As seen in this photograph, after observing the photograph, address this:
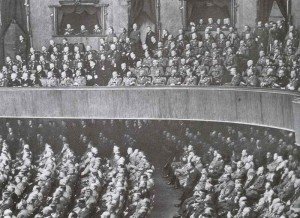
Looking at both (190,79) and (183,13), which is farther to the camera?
(183,13)

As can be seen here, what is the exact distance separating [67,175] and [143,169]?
161 cm

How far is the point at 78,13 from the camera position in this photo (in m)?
20.2

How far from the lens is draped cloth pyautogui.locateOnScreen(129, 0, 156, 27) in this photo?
1934cm

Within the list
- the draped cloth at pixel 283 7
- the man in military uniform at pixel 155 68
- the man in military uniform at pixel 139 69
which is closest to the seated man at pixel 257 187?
the man in military uniform at pixel 155 68

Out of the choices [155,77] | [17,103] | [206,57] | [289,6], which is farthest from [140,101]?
[289,6]

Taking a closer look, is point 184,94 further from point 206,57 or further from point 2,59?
point 2,59

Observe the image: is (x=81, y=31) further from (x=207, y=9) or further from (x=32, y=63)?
(x=207, y=9)

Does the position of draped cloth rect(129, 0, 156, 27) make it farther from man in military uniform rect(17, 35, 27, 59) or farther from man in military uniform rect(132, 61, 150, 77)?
man in military uniform rect(132, 61, 150, 77)

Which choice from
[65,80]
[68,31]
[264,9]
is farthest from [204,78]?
[68,31]

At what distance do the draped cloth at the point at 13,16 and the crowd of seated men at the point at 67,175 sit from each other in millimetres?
3087

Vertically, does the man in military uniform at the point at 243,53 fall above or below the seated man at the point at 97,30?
below

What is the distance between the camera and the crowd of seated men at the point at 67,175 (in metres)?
13.8

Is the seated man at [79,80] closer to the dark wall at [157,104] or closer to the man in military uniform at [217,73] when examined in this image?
the dark wall at [157,104]

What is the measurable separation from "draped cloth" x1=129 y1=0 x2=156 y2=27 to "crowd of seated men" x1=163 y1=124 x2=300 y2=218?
4.06m
